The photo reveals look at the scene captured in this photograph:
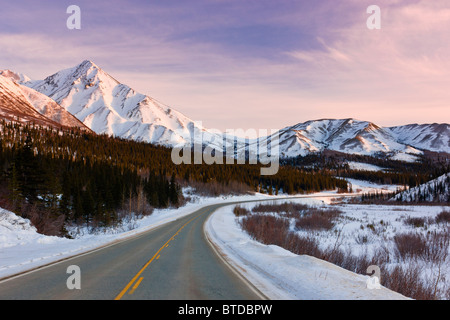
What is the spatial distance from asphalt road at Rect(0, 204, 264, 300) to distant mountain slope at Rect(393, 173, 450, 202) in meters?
84.4

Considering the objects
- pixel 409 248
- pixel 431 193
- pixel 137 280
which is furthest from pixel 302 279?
pixel 431 193

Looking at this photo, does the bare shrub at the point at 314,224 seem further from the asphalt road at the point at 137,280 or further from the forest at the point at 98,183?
the forest at the point at 98,183

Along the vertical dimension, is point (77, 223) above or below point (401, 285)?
below

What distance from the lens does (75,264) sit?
11.5 m

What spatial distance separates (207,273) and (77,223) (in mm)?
39013

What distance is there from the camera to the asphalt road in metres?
7.50

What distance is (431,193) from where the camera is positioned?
81.6 meters

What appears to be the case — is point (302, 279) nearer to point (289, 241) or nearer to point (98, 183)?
point (289, 241)

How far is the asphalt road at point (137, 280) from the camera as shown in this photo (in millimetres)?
7496

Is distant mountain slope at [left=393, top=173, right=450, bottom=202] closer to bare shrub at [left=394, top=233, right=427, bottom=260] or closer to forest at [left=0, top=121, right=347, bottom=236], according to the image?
forest at [left=0, top=121, right=347, bottom=236]

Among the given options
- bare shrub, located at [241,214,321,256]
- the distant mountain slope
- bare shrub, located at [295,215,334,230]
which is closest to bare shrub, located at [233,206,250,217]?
bare shrub, located at [295,215,334,230]

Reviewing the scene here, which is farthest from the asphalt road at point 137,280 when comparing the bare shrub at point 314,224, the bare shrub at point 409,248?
the bare shrub at point 314,224
